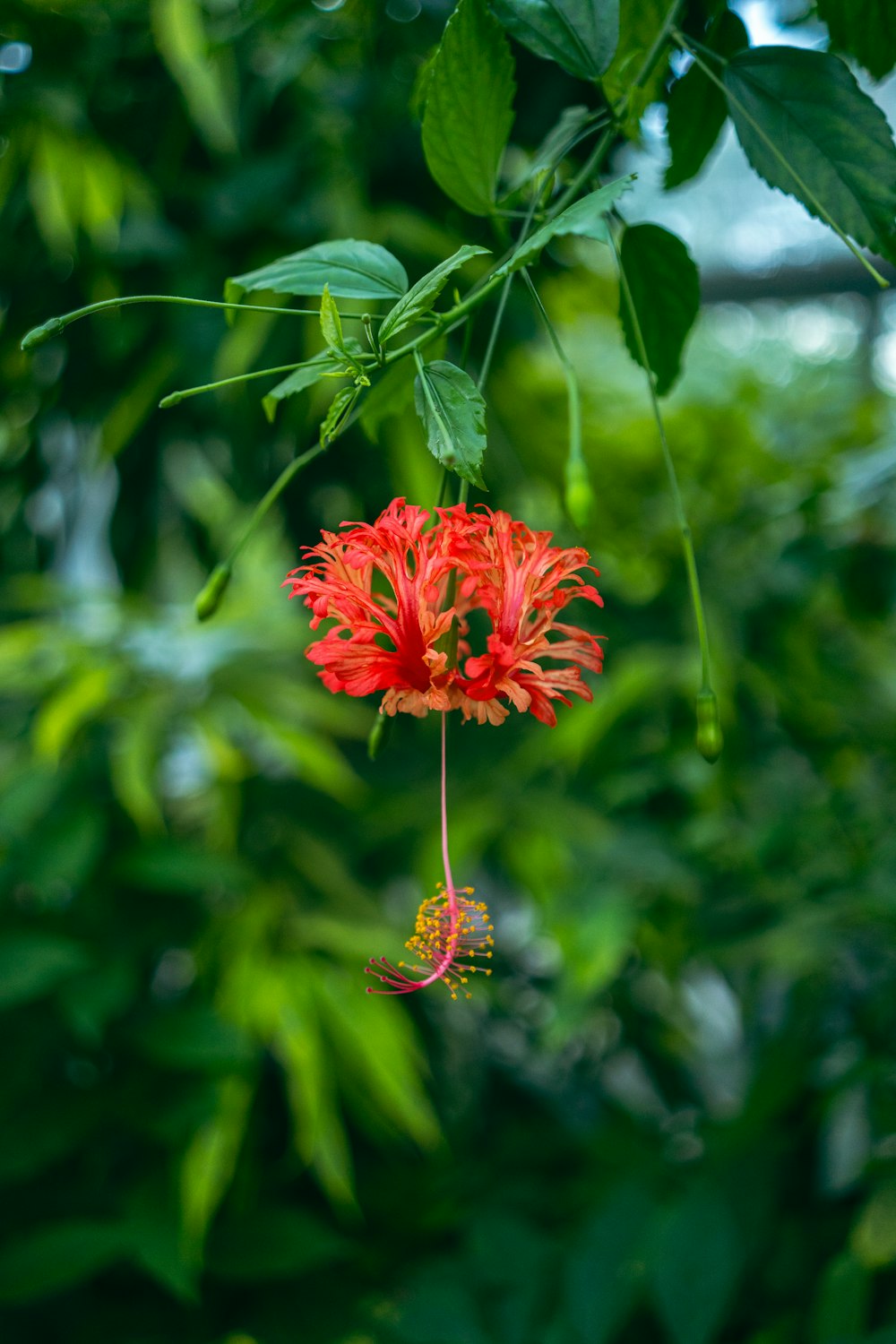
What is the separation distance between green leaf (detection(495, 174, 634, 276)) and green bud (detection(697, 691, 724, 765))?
15 cm

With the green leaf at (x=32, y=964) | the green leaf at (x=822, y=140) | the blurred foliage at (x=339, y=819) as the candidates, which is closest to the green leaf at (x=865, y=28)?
the green leaf at (x=822, y=140)

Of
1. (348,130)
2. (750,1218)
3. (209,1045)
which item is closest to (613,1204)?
(750,1218)

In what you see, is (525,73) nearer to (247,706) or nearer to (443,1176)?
(247,706)

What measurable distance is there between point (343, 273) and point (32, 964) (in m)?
0.70

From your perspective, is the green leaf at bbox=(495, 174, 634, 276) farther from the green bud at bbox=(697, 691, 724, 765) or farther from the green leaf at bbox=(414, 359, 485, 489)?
the green bud at bbox=(697, 691, 724, 765)

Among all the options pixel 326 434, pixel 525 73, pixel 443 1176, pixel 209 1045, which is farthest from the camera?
pixel 443 1176

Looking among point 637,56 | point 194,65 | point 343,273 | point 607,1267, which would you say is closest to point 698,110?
point 637,56

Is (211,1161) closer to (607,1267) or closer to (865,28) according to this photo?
(607,1267)

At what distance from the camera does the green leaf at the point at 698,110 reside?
0.40 meters

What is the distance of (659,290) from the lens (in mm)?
400

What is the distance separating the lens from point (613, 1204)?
3.23 ft

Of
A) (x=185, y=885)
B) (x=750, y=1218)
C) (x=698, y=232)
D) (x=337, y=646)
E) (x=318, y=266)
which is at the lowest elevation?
(x=750, y=1218)

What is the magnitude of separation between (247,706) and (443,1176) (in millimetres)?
516

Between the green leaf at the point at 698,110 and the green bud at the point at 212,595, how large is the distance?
0.22 meters
